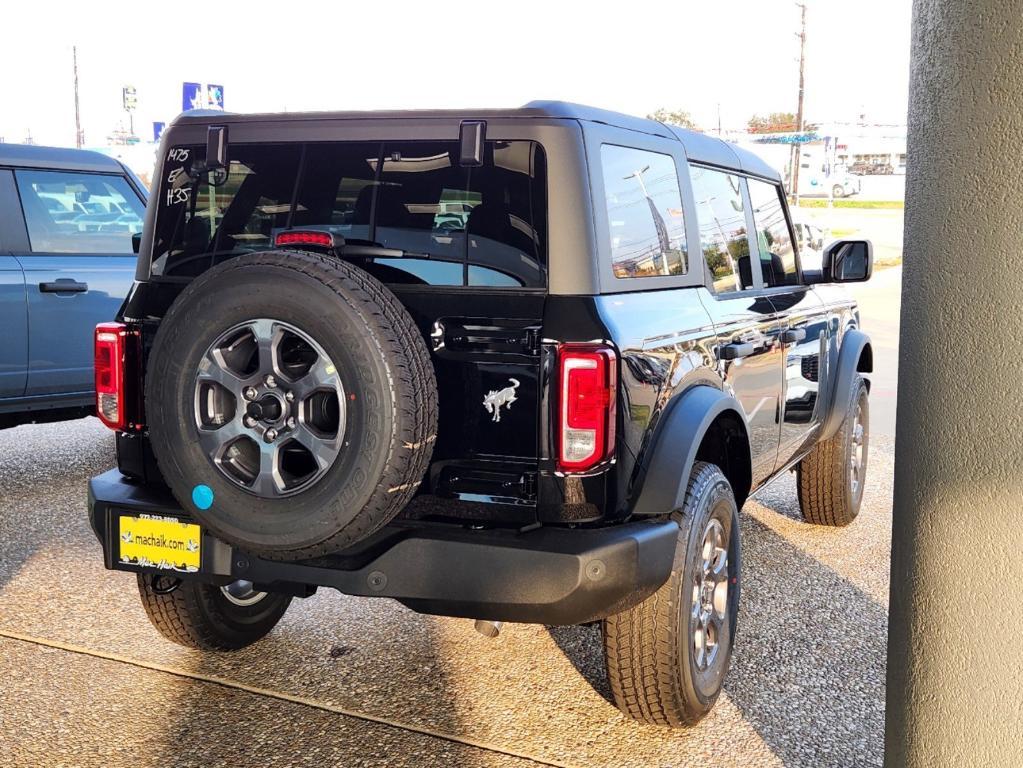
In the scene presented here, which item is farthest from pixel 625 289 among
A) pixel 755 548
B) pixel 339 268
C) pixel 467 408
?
pixel 755 548

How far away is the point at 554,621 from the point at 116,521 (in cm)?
134

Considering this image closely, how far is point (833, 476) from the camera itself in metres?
5.53

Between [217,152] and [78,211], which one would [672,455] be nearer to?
[217,152]

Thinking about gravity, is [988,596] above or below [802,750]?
above

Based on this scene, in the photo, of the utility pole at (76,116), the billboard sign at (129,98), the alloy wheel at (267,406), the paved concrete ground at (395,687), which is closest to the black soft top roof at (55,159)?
the paved concrete ground at (395,687)

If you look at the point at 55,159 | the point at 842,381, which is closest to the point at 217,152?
the point at 842,381

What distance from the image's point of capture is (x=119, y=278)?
21.5 ft

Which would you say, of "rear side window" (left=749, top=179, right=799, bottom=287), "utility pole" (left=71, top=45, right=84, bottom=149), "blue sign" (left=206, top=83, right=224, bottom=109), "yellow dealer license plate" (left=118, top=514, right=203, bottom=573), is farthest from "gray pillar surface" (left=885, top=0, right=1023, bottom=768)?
"utility pole" (left=71, top=45, right=84, bottom=149)

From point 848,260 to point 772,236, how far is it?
0.33 meters

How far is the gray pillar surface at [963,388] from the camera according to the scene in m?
1.68

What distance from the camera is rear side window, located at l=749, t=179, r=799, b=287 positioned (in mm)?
4684

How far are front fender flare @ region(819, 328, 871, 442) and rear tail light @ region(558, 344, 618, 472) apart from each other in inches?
97.8

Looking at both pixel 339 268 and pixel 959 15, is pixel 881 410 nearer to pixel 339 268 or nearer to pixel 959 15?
→ pixel 339 268

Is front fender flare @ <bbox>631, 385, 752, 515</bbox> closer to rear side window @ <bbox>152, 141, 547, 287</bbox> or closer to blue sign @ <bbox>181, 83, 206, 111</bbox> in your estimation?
rear side window @ <bbox>152, 141, 547, 287</bbox>
